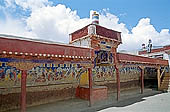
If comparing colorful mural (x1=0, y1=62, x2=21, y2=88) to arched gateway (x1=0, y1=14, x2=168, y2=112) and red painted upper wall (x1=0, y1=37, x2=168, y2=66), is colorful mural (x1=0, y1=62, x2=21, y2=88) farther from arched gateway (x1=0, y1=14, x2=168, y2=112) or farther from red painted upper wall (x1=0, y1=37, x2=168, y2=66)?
red painted upper wall (x1=0, y1=37, x2=168, y2=66)

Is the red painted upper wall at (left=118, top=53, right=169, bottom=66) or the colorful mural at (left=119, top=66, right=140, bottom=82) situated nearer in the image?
the red painted upper wall at (left=118, top=53, right=169, bottom=66)

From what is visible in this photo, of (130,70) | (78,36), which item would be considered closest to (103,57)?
(78,36)

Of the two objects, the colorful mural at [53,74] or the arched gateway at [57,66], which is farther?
the colorful mural at [53,74]

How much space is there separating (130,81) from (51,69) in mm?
9509

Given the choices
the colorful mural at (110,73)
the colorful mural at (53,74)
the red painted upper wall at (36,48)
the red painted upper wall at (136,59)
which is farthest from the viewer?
the colorful mural at (110,73)

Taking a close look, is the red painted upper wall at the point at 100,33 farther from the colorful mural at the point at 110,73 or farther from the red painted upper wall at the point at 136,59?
the colorful mural at the point at 110,73

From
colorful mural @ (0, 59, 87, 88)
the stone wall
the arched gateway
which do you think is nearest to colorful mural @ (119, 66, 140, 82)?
the stone wall

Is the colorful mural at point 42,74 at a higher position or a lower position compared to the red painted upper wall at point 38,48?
lower

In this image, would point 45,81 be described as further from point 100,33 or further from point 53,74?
point 100,33

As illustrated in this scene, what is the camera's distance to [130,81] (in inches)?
615

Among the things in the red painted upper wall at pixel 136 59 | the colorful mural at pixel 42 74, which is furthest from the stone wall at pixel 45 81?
the red painted upper wall at pixel 136 59

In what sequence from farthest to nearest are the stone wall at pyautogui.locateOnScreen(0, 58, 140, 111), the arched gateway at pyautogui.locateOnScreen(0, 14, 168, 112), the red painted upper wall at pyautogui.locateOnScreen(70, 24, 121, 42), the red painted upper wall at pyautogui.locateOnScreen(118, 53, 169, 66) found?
the red painted upper wall at pyautogui.locateOnScreen(118, 53, 169, 66) → the red painted upper wall at pyautogui.locateOnScreen(70, 24, 121, 42) → the stone wall at pyautogui.locateOnScreen(0, 58, 140, 111) → the arched gateway at pyautogui.locateOnScreen(0, 14, 168, 112)

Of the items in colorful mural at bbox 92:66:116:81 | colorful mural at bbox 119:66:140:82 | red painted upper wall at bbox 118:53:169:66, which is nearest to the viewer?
red painted upper wall at bbox 118:53:169:66

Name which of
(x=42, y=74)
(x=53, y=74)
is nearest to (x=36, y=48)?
(x=42, y=74)
